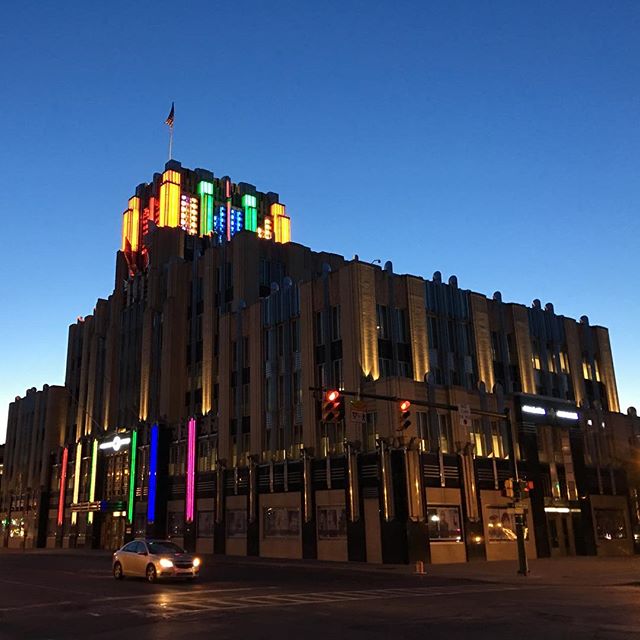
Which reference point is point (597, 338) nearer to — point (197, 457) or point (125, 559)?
point (197, 457)

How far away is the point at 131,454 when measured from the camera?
61562mm

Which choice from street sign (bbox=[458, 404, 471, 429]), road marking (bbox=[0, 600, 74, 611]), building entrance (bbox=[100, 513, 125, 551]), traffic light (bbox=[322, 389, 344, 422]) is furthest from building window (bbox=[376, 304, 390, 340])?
building entrance (bbox=[100, 513, 125, 551])

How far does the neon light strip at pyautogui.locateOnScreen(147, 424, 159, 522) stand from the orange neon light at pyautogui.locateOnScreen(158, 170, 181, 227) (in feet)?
82.4

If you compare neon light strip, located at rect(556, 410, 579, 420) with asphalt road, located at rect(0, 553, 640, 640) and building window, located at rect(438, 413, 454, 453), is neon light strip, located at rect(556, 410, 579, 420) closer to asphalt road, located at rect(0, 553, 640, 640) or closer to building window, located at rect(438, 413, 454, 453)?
building window, located at rect(438, 413, 454, 453)

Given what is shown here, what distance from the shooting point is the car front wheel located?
24906 millimetres

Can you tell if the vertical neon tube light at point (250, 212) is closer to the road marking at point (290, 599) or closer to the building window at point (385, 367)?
the building window at point (385, 367)

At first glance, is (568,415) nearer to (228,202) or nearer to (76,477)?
(228,202)

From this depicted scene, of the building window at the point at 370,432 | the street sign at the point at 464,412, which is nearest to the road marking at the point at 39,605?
the street sign at the point at 464,412

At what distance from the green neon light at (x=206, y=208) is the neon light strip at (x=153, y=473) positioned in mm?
25731

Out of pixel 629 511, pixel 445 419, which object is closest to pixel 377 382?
pixel 445 419

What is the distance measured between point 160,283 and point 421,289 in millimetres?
31187

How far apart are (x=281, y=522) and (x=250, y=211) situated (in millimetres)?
43877

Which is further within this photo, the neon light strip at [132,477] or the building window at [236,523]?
the neon light strip at [132,477]

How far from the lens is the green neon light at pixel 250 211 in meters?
79.9
